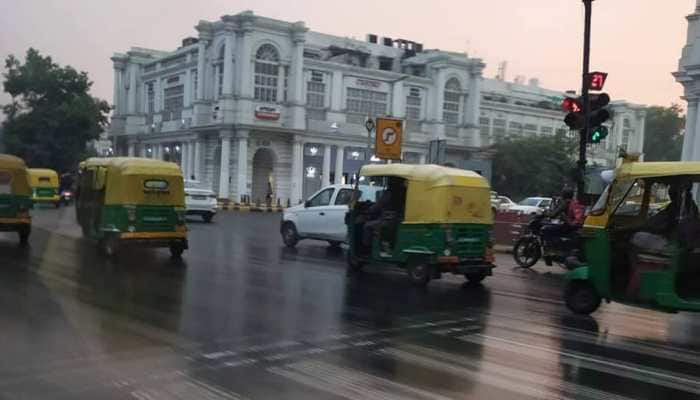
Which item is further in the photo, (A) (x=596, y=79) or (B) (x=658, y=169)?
(A) (x=596, y=79)

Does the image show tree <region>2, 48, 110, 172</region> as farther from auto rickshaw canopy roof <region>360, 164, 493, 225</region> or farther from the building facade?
auto rickshaw canopy roof <region>360, 164, 493, 225</region>

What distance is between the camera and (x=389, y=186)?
13.0 meters

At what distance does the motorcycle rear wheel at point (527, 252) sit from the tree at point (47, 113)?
132ft

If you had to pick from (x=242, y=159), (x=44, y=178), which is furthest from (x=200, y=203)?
(x=242, y=159)

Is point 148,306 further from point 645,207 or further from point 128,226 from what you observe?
point 645,207

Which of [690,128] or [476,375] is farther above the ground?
[690,128]

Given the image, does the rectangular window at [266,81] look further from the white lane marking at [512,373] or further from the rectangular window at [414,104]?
the white lane marking at [512,373]

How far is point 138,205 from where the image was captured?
562 inches

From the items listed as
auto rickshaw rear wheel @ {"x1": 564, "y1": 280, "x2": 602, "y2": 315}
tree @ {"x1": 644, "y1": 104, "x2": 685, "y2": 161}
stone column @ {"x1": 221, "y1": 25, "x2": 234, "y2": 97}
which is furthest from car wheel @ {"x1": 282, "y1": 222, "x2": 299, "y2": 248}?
tree @ {"x1": 644, "y1": 104, "x2": 685, "y2": 161}

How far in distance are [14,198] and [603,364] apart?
13.6 m

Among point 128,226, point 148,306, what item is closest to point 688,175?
point 148,306

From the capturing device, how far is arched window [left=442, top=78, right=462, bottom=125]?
192ft

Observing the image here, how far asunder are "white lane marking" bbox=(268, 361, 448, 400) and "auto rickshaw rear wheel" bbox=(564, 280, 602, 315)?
450 cm

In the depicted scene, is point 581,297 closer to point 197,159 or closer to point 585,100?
point 585,100
